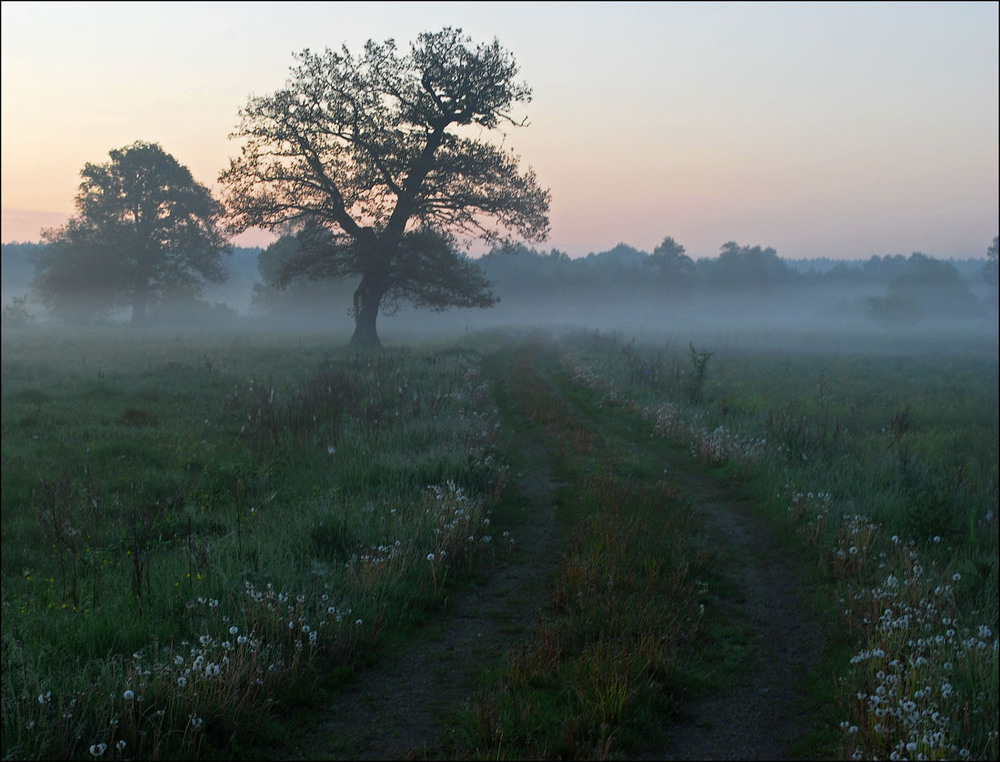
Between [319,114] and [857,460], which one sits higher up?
[319,114]

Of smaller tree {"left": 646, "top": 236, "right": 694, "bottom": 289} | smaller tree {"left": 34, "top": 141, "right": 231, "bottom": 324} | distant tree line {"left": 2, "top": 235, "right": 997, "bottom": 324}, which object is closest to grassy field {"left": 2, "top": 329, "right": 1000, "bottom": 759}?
smaller tree {"left": 34, "top": 141, "right": 231, "bottom": 324}

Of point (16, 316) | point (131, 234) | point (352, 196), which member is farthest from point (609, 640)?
point (16, 316)

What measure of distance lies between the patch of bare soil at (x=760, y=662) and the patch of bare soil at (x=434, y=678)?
4.67 feet

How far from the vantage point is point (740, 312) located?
133500 millimetres

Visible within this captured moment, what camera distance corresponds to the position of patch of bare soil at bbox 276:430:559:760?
394 cm

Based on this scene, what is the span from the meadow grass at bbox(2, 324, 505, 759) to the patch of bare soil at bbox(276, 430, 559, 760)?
28 cm

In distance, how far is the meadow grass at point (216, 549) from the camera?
389 cm

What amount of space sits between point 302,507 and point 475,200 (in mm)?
24840

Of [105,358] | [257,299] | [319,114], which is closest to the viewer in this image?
[105,358]

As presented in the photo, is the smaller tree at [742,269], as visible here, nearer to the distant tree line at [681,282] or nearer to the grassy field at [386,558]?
the distant tree line at [681,282]

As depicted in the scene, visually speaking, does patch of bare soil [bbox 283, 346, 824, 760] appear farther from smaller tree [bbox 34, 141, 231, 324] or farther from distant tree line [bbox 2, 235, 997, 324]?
distant tree line [bbox 2, 235, 997, 324]

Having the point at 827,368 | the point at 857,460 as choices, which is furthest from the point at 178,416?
the point at 827,368

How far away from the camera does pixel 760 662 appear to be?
5.12 meters

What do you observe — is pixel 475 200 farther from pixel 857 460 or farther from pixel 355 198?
pixel 857 460
